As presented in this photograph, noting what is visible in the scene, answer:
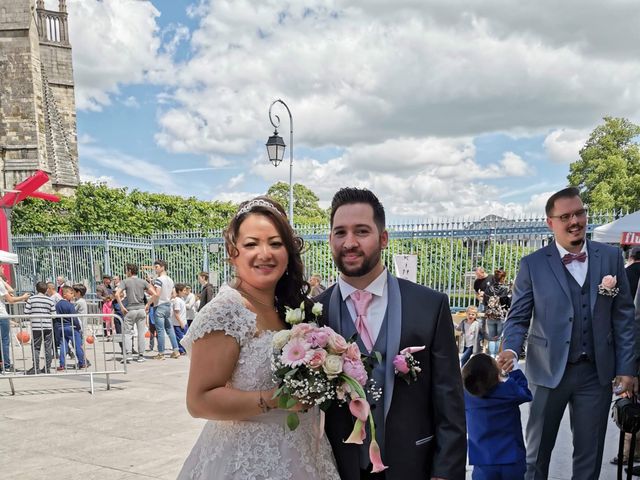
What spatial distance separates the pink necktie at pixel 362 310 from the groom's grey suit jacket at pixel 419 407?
2.4 inches

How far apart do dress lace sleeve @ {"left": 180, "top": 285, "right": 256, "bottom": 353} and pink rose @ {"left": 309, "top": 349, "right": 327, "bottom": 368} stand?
0.38 metres

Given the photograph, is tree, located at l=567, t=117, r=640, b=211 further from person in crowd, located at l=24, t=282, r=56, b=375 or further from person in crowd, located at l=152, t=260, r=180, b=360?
person in crowd, located at l=24, t=282, r=56, b=375

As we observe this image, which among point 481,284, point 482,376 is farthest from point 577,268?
point 481,284

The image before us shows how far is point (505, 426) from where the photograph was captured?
3.33 metres

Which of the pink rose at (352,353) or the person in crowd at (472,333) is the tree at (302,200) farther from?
the pink rose at (352,353)

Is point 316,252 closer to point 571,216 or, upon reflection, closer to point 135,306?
point 135,306

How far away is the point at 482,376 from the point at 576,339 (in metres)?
0.61

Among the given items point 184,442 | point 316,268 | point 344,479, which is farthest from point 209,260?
point 344,479

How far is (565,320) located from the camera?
10.3 ft

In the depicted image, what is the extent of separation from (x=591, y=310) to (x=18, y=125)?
24.8 m

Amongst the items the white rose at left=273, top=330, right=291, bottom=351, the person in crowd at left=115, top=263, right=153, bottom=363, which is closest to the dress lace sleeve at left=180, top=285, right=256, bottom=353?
the white rose at left=273, top=330, right=291, bottom=351

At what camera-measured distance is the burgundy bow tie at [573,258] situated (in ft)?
10.7

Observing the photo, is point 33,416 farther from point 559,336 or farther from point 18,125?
point 18,125

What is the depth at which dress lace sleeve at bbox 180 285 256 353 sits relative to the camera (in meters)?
1.87
